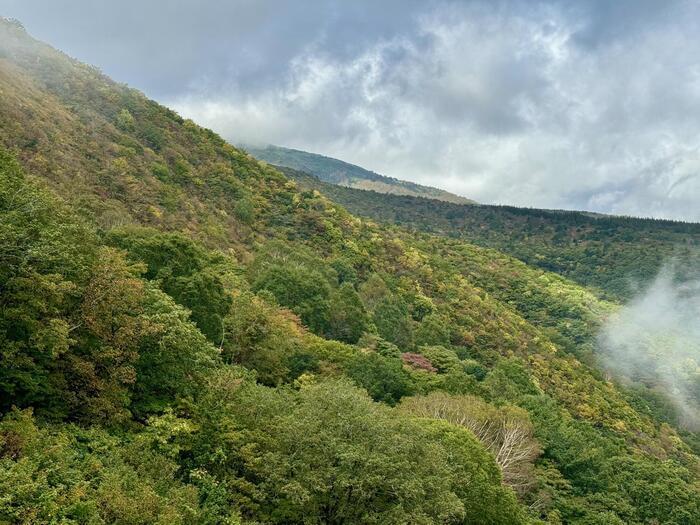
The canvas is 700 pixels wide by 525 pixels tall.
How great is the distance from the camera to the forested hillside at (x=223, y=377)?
2048 cm

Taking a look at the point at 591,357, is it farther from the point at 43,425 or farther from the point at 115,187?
the point at 43,425

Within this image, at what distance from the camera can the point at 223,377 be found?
1118 inches

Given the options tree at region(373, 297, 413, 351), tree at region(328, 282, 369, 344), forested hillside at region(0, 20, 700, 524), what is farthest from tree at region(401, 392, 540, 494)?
tree at region(373, 297, 413, 351)

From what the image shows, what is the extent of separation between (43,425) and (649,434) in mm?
101983

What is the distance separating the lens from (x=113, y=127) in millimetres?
91875

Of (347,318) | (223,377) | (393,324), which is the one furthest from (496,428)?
(393,324)

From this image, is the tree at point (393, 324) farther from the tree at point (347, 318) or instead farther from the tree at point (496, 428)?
the tree at point (496, 428)

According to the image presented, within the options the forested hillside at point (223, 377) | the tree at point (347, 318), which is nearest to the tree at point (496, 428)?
the forested hillside at point (223, 377)

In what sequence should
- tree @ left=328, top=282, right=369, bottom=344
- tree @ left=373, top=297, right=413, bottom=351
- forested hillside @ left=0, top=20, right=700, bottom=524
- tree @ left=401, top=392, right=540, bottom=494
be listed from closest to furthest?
1. forested hillside @ left=0, top=20, right=700, bottom=524
2. tree @ left=401, top=392, right=540, bottom=494
3. tree @ left=328, top=282, right=369, bottom=344
4. tree @ left=373, top=297, right=413, bottom=351

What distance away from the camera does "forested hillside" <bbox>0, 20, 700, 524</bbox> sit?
20.5m

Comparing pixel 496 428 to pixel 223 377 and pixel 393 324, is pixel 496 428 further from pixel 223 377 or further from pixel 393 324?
pixel 393 324

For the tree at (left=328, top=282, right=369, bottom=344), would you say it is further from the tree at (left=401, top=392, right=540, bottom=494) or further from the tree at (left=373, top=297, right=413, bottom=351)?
the tree at (left=401, top=392, right=540, bottom=494)

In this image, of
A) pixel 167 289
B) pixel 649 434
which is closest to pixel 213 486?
pixel 167 289

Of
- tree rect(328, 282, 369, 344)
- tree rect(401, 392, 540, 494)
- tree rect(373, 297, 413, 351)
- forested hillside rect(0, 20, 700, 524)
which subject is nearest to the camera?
forested hillside rect(0, 20, 700, 524)
